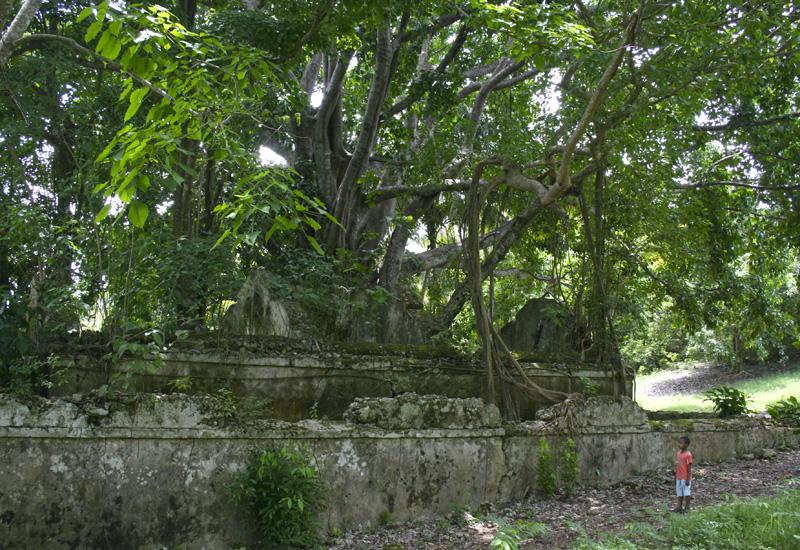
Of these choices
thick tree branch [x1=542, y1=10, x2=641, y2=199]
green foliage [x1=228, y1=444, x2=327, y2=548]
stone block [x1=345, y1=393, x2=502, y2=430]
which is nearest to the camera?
green foliage [x1=228, y1=444, x2=327, y2=548]

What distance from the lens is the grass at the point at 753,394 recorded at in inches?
732

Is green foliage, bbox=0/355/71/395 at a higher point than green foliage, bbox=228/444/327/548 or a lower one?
higher

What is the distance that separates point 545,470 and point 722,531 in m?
2.27

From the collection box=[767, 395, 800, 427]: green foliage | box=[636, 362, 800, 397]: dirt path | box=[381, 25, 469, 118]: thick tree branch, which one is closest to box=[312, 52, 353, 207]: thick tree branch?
box=[381, 25, 469, 118]: thick tree branch

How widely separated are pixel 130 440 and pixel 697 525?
4.41 metres

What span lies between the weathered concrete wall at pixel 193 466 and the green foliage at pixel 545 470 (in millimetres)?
72

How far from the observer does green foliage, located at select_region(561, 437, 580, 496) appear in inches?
287

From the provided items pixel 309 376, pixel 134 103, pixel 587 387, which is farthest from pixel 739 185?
pixel 134 103

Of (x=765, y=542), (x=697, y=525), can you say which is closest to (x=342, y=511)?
(x=697, y=525)

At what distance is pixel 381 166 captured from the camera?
39.2 ft

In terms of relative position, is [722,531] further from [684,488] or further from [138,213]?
[138,213]

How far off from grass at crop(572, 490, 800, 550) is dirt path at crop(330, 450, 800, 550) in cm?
43

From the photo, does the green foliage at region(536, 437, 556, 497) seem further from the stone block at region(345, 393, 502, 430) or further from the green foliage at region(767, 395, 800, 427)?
the green foliage at region(767, 395, 800, 427)

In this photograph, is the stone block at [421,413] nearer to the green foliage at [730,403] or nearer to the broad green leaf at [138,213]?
the broad green leaf at [138,213]
